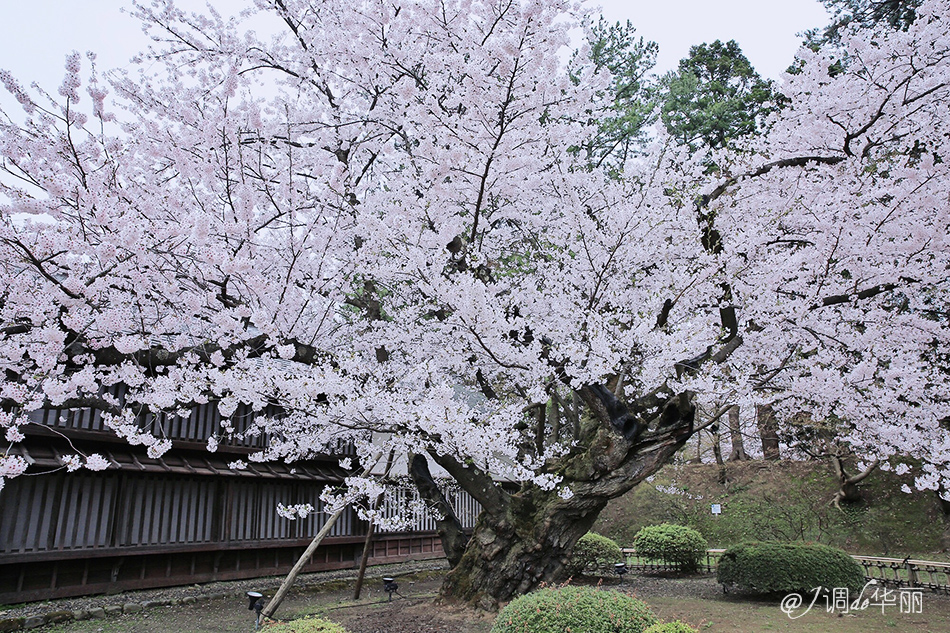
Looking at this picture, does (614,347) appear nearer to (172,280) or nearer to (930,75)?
(172,280)

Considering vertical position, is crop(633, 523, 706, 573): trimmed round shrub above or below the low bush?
below

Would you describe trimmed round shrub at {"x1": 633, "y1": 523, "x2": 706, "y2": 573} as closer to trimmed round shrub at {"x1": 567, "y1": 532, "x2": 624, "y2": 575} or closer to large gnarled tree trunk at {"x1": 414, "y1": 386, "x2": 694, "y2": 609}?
trimmed round shrub at {"x1": 567, "y1": 532, "x2": 624, "y2": 575}

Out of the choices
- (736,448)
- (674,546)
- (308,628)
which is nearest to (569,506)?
(308,628)

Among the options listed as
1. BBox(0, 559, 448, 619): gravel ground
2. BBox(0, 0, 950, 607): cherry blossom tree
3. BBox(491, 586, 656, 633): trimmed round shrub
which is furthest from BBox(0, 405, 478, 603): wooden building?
BBox(491, 586, 656, 633): trimmed round shrub

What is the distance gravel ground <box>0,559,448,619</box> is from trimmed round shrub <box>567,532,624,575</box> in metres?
3.31

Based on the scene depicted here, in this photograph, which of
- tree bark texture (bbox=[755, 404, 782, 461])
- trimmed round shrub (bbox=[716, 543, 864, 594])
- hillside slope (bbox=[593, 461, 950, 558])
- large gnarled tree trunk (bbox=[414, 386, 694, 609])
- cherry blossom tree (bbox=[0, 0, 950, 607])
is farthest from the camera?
tree bark texture (bbox=[755, 404, 782, 461])

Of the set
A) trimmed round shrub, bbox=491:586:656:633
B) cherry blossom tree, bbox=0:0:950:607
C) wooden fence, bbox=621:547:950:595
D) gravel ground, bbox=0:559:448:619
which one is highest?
cherry blossom tree, bbox=0:0:950:607

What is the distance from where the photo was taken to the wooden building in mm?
6996

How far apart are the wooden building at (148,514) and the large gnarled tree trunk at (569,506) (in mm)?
4081

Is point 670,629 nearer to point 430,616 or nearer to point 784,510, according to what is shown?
point 430,616

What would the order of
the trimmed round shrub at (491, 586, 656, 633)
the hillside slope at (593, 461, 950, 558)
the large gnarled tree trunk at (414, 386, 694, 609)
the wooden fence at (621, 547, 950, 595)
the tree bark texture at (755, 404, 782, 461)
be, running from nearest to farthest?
the trimmed round shrub at (491, 586, 656, 633)
the large gnarled tree trunk at (414, 386, 694, 609)
the wooden fence at (621, 547, 950, 595)
the hillside slope at (593, 461, 950, 558)
the tree bark texture at (755, 404, 782, 461)

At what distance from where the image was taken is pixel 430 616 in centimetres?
675

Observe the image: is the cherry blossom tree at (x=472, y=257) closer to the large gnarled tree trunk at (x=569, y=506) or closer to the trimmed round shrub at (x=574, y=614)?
the large gnarled tree trunk at (x=569, y=506)

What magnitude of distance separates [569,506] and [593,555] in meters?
5.11
